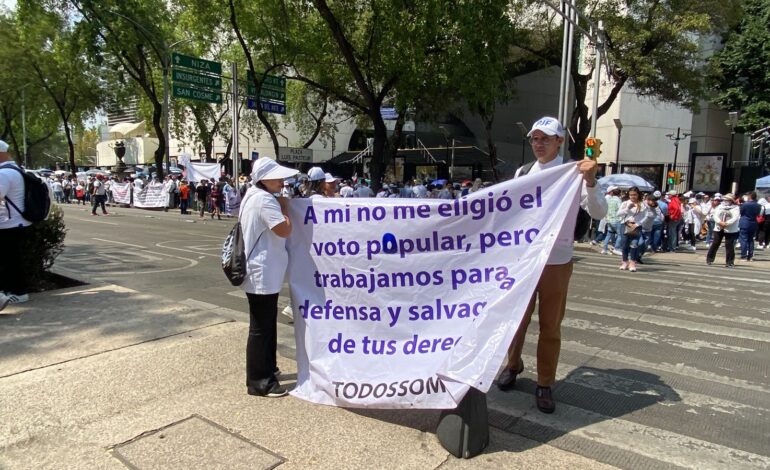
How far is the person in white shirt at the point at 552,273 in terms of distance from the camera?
3428 mm

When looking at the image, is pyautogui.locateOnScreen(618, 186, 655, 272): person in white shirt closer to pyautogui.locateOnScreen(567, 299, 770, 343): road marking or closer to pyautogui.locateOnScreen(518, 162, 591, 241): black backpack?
pyautogui.locateOnScreen(567, 299, 770, 343): road marking

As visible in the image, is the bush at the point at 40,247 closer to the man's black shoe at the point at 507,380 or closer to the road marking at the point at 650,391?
the man's black shoe at the point at 507,380

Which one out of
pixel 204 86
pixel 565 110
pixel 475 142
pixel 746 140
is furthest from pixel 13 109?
pixel 746 140

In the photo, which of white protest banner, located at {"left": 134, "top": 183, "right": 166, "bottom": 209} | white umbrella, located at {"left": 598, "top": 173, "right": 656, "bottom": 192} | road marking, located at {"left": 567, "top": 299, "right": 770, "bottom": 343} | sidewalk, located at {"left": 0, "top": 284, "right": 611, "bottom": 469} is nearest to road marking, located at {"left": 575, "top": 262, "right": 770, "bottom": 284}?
road marking, located at {"left": 567, "top": 299, "right": 770, "bottom": 343}

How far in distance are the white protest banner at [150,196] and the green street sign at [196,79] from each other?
8.45 m

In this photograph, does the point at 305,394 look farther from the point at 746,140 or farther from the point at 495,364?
the point at 746,140

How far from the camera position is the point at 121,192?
99.4 ft

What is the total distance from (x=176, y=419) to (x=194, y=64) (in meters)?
20.9

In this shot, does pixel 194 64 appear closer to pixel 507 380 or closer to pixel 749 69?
pixel 507 380

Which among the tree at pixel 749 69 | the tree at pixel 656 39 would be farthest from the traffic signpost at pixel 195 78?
the tree at pixel 749 69

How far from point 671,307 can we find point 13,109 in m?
56.4

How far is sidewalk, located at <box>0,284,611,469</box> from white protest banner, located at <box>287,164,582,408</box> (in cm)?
25

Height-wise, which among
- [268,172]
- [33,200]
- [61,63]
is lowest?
[33,200]

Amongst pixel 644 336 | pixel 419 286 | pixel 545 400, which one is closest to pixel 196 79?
pixel 644 336
